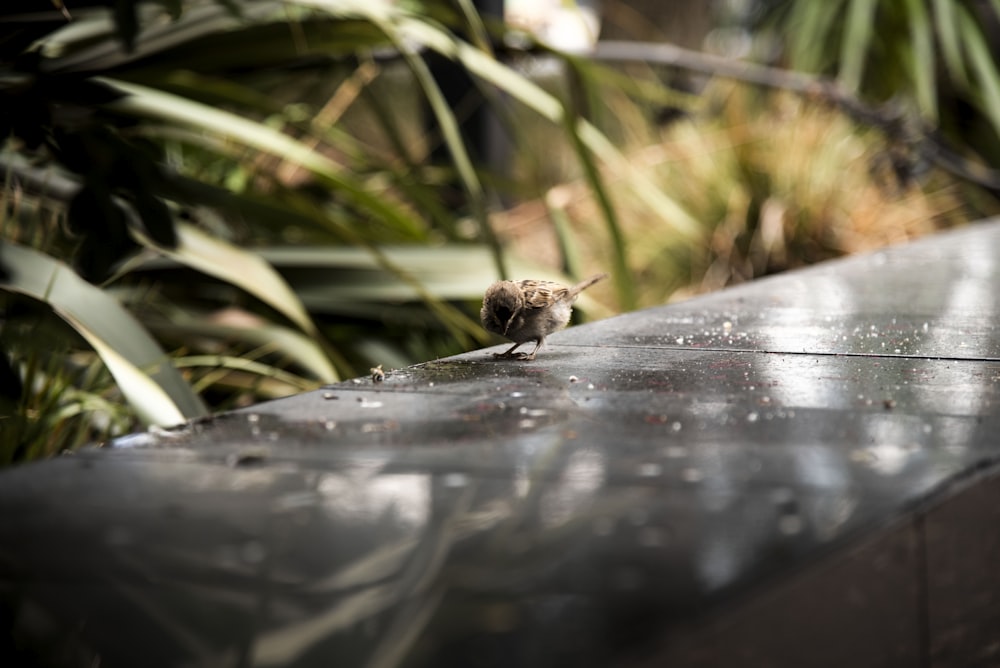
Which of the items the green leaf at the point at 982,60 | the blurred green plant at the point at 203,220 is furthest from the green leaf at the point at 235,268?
the green leaf at the point at 982,60

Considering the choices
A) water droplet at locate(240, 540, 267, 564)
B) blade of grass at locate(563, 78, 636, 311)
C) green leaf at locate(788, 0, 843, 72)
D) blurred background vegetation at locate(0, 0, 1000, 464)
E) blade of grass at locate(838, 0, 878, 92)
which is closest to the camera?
water droplet at locate(240, 540, 267, 564)

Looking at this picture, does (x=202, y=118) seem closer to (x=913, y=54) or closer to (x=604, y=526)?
(x=604, y=526)

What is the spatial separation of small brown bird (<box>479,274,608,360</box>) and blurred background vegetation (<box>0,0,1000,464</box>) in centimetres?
51

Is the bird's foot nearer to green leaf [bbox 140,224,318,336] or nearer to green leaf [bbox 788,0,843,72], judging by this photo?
green leaf [bbox 140,224,318,336]

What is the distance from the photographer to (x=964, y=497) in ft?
3.70

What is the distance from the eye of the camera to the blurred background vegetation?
2121 millimetres

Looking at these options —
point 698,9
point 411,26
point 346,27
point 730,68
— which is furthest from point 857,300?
point 698,9

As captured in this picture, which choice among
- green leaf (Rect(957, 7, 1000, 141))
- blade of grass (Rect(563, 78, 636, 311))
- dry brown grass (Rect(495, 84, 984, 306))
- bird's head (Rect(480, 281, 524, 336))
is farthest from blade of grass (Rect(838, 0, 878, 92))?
bird's head (Rect(480, 281, 524, 336))

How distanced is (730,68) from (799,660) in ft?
17.7

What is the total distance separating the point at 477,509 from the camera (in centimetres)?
107

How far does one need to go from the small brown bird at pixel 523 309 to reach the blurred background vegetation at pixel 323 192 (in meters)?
0.51

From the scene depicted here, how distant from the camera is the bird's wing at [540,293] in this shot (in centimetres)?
192

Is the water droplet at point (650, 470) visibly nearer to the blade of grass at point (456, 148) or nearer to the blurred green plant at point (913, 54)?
the blade of grass at point (456, 148)

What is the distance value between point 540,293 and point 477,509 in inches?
35.6
